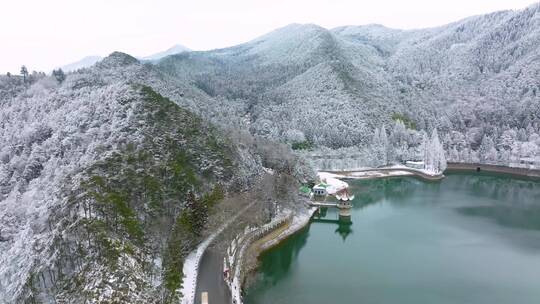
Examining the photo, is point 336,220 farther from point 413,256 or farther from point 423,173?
point 423,173

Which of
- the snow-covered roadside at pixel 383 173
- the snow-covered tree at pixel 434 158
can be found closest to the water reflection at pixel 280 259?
the snow-covered roadside at pixel 383 173

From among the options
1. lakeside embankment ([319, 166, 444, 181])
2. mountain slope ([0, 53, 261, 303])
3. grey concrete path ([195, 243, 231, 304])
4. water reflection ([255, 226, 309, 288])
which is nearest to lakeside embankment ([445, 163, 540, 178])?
lakeside embankment ([319, 166, 444, 181])

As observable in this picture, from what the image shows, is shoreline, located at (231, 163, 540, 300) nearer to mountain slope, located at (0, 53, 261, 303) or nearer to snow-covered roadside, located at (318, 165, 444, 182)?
snow-covered roadside, located at (318, 165, 444, 182)

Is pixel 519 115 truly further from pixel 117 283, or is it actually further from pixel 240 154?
pixel 117 283

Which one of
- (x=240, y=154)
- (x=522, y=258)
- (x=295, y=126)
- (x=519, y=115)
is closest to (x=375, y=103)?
(x=295, y=126)

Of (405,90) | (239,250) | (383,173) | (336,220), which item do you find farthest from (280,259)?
(405,90)
